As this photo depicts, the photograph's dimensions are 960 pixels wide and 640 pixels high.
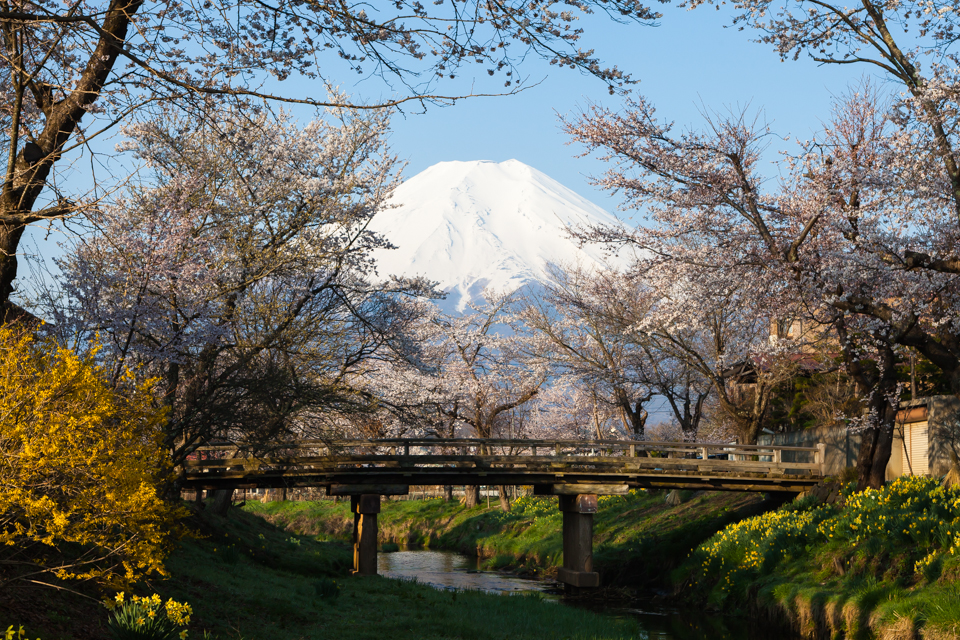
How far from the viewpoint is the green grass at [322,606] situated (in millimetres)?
10469

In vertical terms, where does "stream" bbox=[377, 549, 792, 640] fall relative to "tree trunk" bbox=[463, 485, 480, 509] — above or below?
below

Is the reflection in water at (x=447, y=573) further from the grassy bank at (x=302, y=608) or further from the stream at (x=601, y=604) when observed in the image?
the grassy bank at (x=302, y=608)

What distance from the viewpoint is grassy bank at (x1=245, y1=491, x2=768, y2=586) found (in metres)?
24.9

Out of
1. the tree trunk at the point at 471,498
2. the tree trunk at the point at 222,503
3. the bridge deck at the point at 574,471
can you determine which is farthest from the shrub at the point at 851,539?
the tree trunk at the point at 471,498

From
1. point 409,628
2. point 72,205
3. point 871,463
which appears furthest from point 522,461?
point 72,205

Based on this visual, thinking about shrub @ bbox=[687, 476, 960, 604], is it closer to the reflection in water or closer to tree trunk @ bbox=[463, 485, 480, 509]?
the reflection in water

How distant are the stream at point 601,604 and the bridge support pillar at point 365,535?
110 centimetres

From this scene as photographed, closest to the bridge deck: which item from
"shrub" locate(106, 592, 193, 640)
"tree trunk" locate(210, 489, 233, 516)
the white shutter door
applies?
"tree trunk" locate(210, 489, 233, 516)

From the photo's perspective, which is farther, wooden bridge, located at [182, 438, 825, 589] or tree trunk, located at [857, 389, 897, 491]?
wooden bridge, located at [182, 438, 825, 589]

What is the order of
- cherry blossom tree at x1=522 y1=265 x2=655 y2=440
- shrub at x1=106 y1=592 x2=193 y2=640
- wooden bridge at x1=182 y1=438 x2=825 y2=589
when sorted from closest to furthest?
1. shrub at x1=106 y1=592 x2=193 y2=640
2. wooden bridge at x1=182 y1=438 x2=825 y2=589
3. cherry blossom tree at x1=522 y1=265 x2=655 y2=440

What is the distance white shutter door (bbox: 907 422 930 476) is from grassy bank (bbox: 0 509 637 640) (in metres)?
9.91

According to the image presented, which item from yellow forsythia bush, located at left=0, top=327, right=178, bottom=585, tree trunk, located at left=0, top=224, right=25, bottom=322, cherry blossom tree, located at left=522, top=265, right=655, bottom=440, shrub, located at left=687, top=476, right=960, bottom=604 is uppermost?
cherry blossom tree, located at left=522, top=265, right=655, bottom=440

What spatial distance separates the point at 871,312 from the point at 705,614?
373 inches

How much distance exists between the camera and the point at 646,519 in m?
29.3
